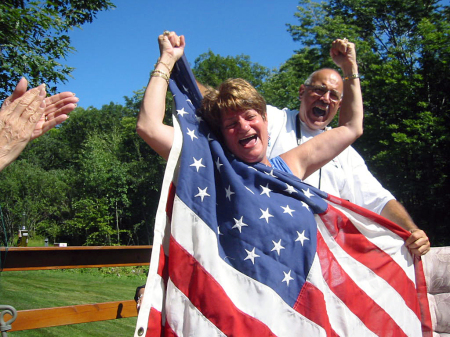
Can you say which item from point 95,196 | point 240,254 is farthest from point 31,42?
point 95,196

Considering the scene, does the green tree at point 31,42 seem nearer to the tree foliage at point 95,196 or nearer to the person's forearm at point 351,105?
the person's forearm at point 351,105

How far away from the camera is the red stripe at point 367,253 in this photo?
238 centimetres

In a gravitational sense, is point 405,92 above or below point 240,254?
above

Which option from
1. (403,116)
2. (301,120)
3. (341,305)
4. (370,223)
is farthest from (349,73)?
(403,116)

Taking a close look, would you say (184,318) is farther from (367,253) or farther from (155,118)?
(367,253)

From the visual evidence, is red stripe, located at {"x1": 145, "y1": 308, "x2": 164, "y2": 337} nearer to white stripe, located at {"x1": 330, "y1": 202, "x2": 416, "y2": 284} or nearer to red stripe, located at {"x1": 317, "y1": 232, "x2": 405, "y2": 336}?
red stripe, located at {"x1": 317, "y1": 232, "x2": 405, "y2": 336}

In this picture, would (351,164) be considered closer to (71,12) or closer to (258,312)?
(258,312)

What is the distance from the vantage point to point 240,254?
6.23 ft

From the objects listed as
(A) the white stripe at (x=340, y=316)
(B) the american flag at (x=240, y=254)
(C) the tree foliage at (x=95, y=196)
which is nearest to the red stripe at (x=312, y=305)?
(B) the american flag at (x=240, y=254)

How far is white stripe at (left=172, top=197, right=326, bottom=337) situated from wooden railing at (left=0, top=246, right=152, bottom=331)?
→ 1.90 meters

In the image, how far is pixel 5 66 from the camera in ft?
22.9

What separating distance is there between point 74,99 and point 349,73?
5.19 feet

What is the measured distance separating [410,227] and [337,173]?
0.56m

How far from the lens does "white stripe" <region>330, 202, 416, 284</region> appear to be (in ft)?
8.25
